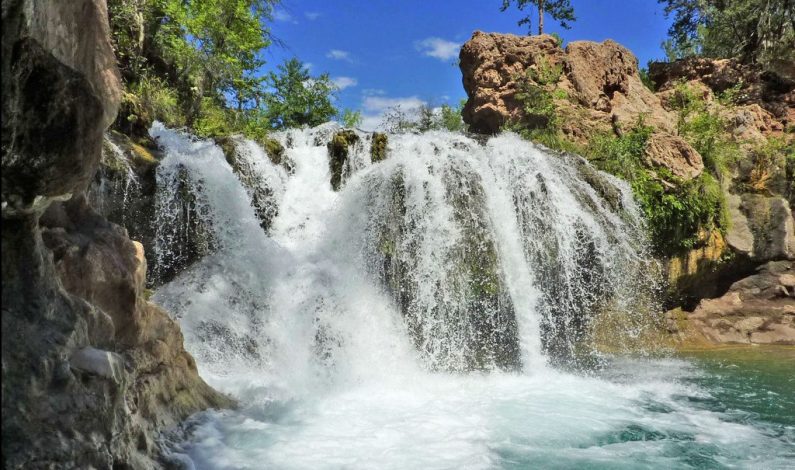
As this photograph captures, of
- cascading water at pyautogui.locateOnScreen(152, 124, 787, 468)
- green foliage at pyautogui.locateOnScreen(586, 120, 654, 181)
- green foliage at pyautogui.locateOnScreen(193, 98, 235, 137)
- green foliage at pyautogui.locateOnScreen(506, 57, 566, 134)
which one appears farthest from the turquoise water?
green foliage at pyautogui.locateOnScreen(193, 98, 235, 137)

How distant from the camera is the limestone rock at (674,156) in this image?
13016 millimetres

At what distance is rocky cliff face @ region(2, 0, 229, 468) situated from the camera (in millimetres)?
2355

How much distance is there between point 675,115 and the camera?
1623cm

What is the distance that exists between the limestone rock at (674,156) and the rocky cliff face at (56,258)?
12502 millimetres

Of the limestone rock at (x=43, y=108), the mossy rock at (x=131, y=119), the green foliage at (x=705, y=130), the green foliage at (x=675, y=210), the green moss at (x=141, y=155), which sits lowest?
the limestone rock at (x=43, y=108)

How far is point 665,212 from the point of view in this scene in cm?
1225

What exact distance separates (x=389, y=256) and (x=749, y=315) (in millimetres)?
8714

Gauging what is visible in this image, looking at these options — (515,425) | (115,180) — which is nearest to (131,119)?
(115,180)

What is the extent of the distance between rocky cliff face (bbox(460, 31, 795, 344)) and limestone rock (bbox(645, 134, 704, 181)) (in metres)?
0.02

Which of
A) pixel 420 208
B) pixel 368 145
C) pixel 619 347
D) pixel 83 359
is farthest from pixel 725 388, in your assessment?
pixel 83 359

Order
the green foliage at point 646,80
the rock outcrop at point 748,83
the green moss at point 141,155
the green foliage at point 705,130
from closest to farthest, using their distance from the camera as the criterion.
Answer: the green moss at point 141,155 < the green foliage at point 705,130 < the rock outcrop at point 748,83 < the green foliage at point 646,80

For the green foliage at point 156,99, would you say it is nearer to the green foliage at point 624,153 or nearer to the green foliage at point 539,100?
the green foliage at point 539,100

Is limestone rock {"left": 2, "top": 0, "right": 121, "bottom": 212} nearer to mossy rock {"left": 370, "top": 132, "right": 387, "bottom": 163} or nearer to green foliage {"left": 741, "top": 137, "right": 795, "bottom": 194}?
mossy rock {"left": 370, "top": 132, "right": 387, "bottom": 163}

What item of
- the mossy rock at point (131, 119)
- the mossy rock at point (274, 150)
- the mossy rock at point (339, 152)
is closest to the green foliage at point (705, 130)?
the mossy rock at point (339, 152)
